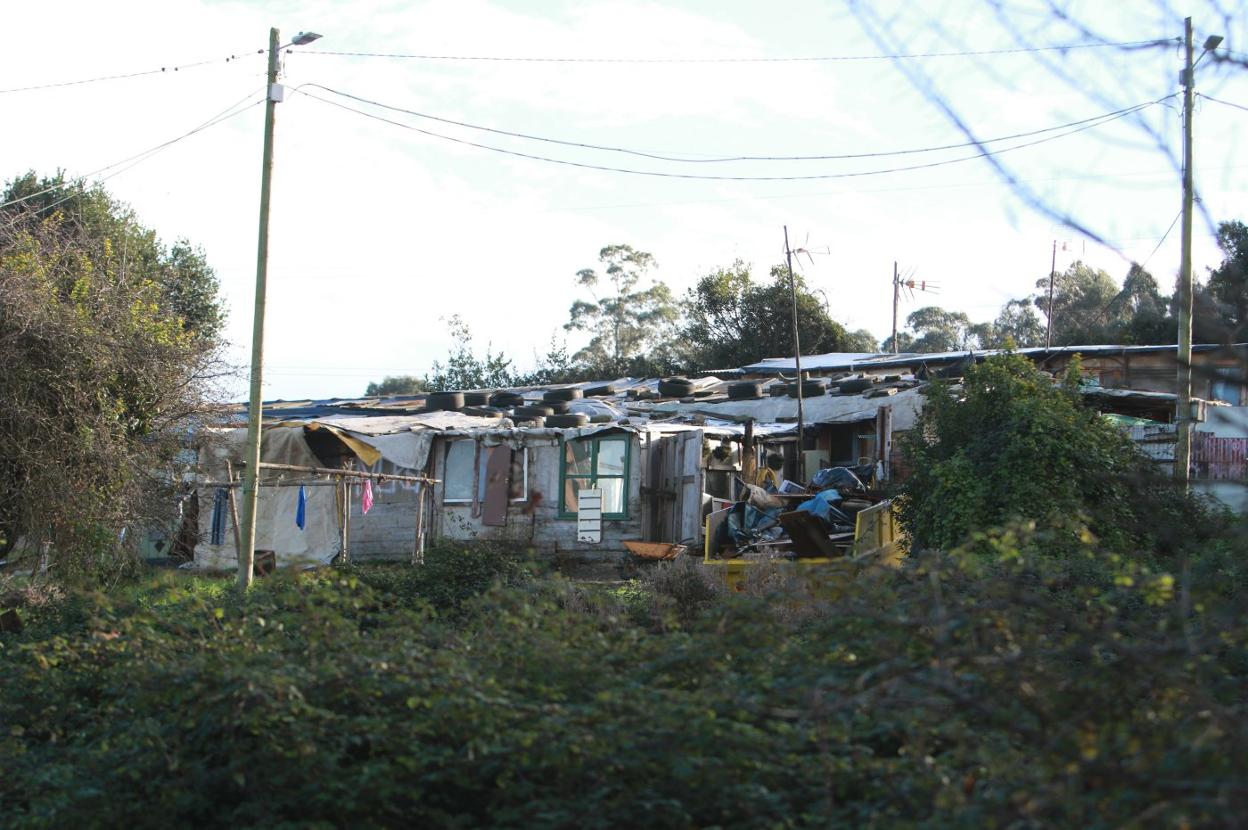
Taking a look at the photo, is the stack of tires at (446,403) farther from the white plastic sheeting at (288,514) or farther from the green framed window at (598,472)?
the green framed window at (598,472)

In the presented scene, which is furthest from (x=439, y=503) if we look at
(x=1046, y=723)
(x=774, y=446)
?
(x=1046, y=723)

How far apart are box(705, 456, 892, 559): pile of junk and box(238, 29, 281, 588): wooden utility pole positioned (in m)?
6.16

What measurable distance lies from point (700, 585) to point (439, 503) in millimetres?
8697

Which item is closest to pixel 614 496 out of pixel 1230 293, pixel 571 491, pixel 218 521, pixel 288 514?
pixel 571 491

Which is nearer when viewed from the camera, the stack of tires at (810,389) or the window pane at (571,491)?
the window pane at (571,491)

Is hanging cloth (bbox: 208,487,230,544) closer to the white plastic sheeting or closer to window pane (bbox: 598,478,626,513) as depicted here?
the white plastic sheeting

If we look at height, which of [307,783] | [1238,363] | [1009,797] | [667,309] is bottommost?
[307,783]

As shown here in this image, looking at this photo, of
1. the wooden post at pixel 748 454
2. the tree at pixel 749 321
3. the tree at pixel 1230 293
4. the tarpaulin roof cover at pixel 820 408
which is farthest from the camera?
the tree at pixel 749 321

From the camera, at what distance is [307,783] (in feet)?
16.3

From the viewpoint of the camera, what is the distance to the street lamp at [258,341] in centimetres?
1340

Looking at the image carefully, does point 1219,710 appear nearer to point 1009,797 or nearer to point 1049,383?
point 1009,797

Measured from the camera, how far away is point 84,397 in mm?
12250

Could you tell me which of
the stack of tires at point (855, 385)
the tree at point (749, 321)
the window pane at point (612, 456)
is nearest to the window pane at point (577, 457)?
the window pane at point (612, 456)

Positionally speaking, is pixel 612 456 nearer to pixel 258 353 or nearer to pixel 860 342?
pixel 258 353
